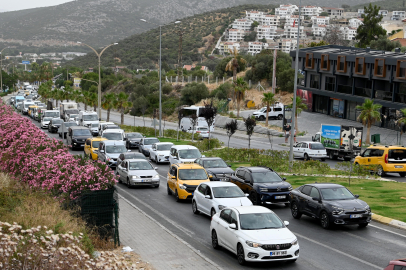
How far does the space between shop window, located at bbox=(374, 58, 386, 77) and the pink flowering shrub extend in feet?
131

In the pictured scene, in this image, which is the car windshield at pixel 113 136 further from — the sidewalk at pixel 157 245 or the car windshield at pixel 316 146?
the sidewalk at pixel 157 245

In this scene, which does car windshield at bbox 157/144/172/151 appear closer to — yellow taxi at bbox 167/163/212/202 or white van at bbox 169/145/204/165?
white van at bbox 169/145/204/165

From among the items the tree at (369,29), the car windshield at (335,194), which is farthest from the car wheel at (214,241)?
the tree at (369,29)

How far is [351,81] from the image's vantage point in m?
58.2

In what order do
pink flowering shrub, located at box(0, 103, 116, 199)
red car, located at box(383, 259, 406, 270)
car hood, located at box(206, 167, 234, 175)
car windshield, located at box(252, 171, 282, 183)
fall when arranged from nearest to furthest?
Result: red car, located at box(383, 259, 406, 270), pink flowering shrub, located at box(0, 103, 116, 199), car windshield, located at box(252, 171, 282, 183), car hood, located at box(206, 167, 234, 175)

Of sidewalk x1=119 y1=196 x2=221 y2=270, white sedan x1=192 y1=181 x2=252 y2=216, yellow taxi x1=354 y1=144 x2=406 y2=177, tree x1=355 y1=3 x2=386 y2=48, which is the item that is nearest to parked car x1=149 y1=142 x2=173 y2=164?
yellow taxi x1=354 y1=144 x2=406 y2=177

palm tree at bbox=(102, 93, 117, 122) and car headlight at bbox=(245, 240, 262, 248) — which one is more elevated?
palm tree at bbox=(102, 93, 117, 122)

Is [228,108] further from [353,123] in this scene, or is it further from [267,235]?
[267,235]

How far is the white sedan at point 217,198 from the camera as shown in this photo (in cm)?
1716

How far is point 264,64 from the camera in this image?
296 feet

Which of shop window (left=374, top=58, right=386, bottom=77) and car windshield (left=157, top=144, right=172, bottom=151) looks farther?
shop window (left=374, top=58, right=386, bottom=77)

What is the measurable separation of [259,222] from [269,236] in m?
0.77

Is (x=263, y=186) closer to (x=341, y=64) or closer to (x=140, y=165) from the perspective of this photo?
(x=140, y=165)

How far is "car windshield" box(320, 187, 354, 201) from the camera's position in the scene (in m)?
16.8
